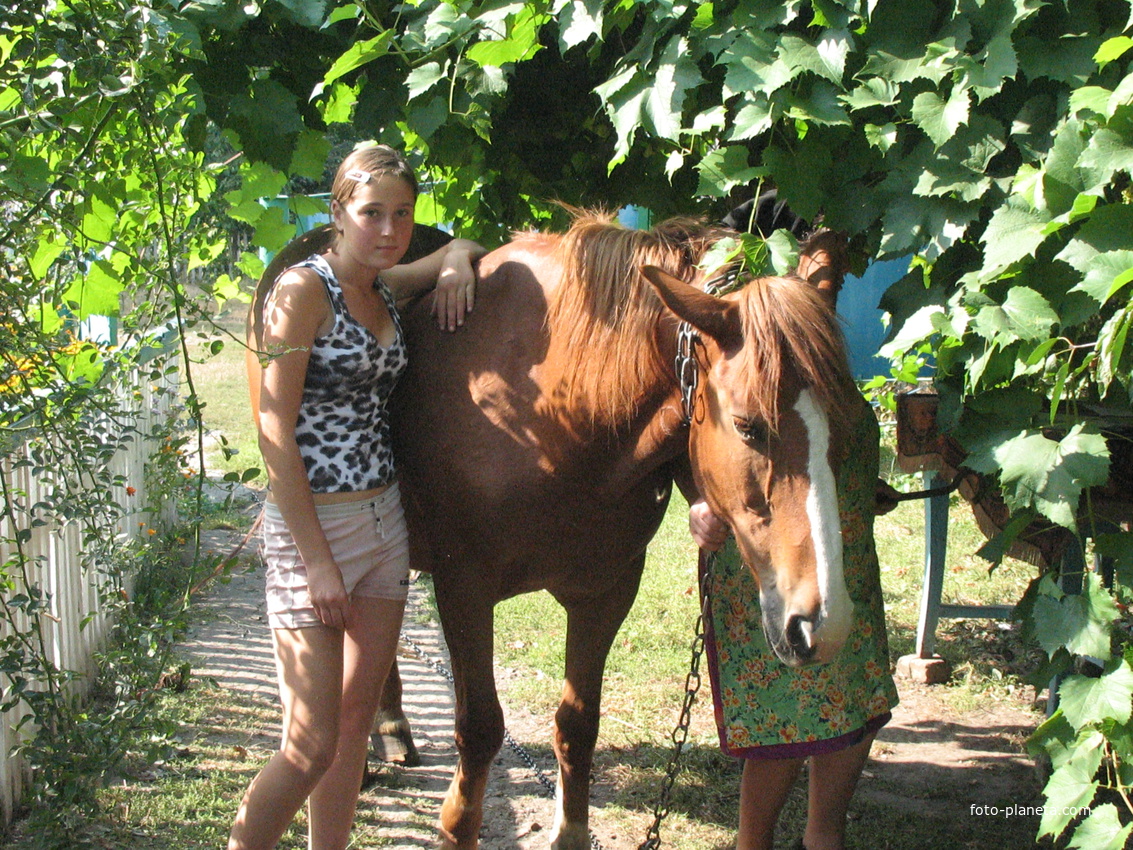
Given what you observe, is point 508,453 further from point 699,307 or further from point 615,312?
point 699,307

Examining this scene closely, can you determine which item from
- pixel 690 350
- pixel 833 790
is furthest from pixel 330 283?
pixel 833 790

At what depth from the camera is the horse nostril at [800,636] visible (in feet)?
6.46

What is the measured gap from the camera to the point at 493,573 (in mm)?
2771

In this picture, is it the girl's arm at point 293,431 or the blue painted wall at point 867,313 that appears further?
the blue painted wall at point 867,313

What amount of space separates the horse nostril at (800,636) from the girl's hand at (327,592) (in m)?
1.00

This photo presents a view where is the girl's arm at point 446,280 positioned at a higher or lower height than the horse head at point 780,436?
higher

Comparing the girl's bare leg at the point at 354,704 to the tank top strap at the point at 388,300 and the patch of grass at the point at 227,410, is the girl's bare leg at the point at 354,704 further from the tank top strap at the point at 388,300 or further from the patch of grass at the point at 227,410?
the patch of grass at the point at 227,410

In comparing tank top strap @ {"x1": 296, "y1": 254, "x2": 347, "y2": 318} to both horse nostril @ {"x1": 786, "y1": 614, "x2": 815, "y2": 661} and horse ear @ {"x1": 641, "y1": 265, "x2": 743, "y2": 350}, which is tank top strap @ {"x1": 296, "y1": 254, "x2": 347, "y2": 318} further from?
horse nostril @ {"x1": 786, "y1": 614, "x2": 815, "y2": 661}

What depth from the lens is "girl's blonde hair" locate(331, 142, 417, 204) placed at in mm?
2441

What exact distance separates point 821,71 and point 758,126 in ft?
0.50

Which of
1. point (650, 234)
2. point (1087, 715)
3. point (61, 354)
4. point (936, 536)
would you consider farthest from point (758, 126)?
point (936, 536)

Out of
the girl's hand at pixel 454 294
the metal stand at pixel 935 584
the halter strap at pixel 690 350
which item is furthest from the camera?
the metal stand at pixel 935 584

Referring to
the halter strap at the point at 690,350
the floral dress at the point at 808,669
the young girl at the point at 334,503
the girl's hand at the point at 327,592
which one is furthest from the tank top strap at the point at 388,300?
the floral dress at the point at 808,669

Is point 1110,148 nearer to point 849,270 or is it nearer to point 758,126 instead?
point 758,126
